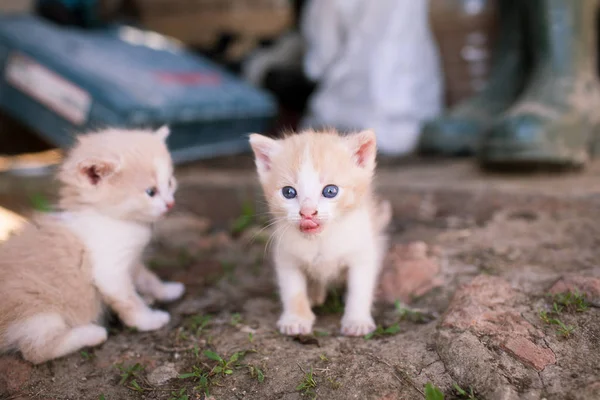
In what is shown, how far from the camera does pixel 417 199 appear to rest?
2070 mm

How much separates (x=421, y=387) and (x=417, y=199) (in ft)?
3.50

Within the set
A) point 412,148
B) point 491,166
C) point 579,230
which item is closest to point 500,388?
point 579,230

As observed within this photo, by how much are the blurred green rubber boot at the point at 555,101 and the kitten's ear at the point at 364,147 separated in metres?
0.85

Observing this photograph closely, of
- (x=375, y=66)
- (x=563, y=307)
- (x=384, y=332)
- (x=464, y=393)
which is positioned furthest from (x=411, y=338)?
(x=375, y=66)

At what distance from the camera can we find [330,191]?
4.36ft

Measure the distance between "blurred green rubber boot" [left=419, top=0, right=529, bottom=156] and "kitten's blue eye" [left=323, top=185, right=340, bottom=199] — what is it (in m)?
1.46

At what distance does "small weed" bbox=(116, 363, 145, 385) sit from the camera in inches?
49.1

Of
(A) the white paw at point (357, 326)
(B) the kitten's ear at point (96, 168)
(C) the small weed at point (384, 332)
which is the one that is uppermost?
(B) the kitten's ear at point (96, 168)

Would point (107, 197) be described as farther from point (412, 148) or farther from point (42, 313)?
point (412, 148)

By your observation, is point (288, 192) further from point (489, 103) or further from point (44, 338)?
point (489, 103)

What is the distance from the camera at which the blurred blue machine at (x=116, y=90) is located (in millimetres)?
2467

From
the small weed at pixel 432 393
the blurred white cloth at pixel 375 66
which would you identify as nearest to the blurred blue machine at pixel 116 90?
the blurred white cloth at pixel 375 66

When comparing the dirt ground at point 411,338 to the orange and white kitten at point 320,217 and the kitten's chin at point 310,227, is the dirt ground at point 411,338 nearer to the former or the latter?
the orange and white kitten at point 320,217

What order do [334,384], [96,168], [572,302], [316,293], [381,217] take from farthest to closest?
1. [381,217]
2. [316,293]
3. [96,168]
4. [572,302]
5. [334,384]
